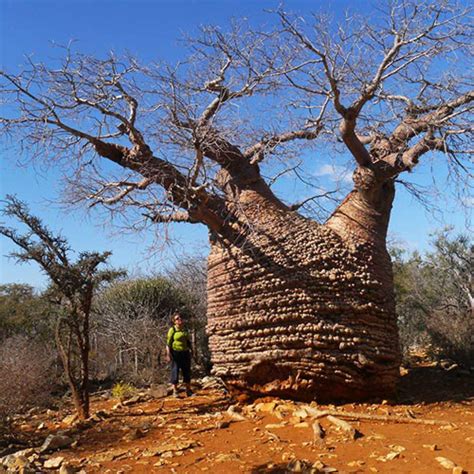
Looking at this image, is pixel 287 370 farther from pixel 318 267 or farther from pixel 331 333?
pixel 318 267

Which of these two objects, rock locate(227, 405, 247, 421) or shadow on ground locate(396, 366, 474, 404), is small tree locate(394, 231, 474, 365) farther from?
rock locate(227, 405, 247, 421)

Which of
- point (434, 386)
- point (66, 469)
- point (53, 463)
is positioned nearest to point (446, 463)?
point (66, 469)

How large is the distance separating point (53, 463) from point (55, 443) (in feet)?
2.04

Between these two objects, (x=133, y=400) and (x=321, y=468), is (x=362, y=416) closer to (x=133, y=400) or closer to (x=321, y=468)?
(x=321, y=468)

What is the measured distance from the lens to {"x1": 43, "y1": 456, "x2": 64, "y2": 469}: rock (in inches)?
175

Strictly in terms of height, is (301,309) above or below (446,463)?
above

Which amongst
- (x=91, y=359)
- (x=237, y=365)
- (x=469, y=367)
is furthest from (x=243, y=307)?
(x=91, y=359)

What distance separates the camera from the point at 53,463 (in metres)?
4.50

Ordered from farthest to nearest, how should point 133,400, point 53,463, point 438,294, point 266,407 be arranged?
point 438,294 < point 133,400 < point 266,407 < point 53,463

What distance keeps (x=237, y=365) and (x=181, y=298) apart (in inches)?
244

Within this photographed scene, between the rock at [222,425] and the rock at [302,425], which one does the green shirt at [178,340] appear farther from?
the rock at [302,425]

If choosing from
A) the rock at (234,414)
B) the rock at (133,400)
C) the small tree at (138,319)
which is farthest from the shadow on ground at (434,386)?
the small tree at (138,319)

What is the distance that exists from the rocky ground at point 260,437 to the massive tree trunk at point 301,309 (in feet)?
1.02

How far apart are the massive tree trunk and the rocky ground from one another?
0.31m
